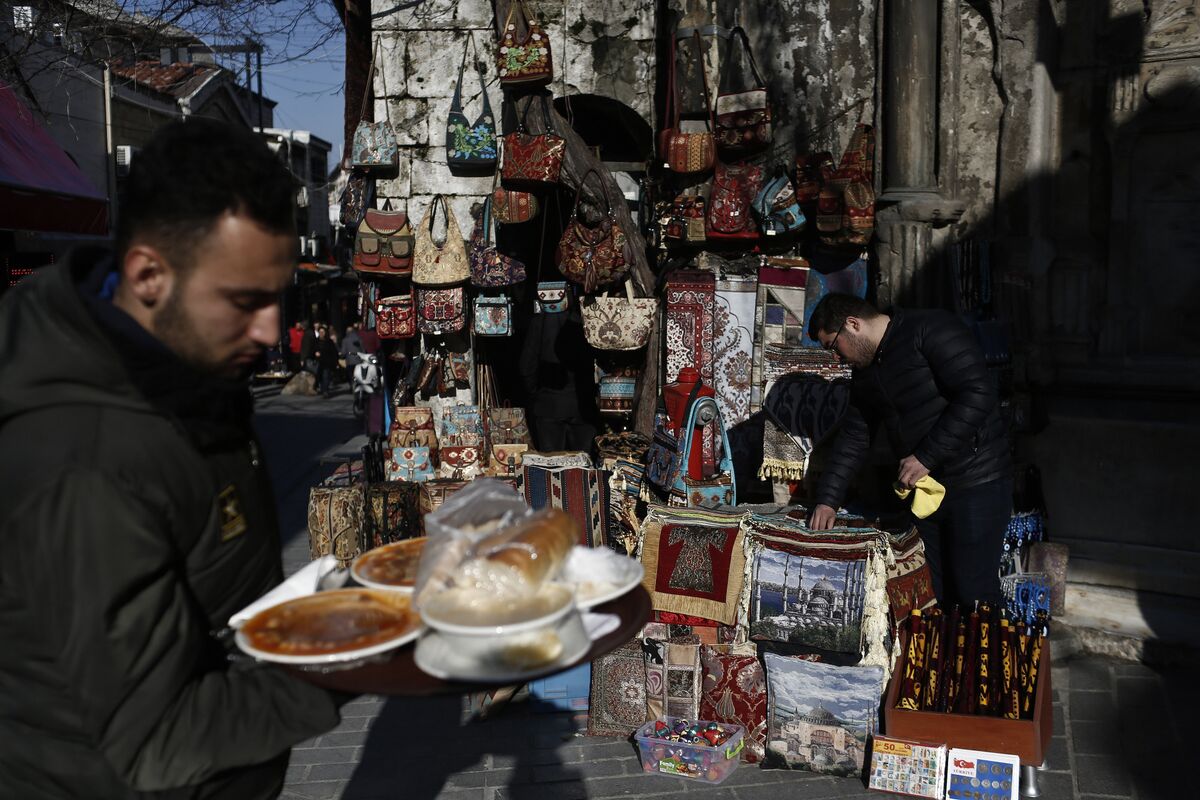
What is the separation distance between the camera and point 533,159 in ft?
22.7

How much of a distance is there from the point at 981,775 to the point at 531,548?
3287 mm

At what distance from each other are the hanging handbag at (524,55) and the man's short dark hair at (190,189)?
216 inches

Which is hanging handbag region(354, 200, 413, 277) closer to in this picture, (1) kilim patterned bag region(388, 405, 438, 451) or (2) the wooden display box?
(1) kilim patterned bag region(388, 405, 438, 451)

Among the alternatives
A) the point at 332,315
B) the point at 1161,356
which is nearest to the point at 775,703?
the point at 1161,356

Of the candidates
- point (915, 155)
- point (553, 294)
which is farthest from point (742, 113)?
point (553, 294)

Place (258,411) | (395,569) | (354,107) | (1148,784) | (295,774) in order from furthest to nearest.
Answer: (258,411), (354,107), (295,774), (1148,784), (395,569)

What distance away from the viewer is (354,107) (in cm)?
981

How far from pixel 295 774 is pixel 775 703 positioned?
218cm

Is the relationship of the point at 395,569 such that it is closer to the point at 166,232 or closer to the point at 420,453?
the point at 166,232

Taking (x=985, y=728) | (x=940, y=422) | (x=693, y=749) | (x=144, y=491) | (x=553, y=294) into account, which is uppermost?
(x=553, y=294)

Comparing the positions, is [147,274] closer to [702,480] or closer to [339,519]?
[702,480]

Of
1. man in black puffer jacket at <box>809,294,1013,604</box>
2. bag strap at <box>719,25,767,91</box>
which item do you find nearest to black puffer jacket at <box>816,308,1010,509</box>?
man in black puffer jacket at <box>809,294,1013,604</box>

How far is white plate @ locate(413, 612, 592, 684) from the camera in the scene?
5.65ft

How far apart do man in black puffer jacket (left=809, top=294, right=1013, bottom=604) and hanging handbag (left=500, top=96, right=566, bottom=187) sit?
7.71 feet
